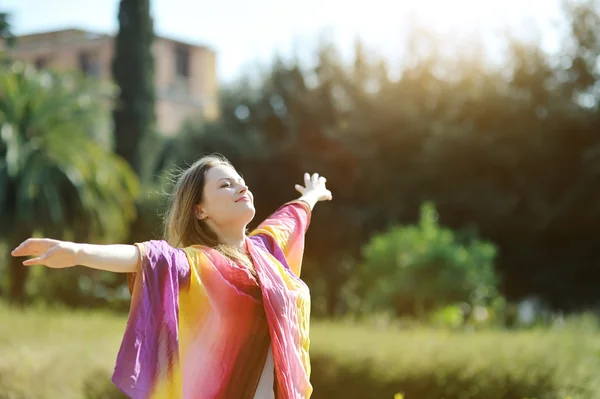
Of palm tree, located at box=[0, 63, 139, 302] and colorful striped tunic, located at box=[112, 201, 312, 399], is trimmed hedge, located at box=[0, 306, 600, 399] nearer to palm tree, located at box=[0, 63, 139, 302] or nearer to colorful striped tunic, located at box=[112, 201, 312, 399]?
colorful striped tunic, located at box=[112, 201, 312, 399]

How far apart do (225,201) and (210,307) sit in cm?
41

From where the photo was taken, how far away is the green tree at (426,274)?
14.4 metres

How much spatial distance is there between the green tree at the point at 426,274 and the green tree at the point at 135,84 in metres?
10.9

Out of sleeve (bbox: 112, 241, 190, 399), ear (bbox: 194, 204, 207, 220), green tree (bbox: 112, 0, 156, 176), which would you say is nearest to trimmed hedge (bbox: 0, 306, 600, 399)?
ear (bbox: 194, 204, 207, 220)

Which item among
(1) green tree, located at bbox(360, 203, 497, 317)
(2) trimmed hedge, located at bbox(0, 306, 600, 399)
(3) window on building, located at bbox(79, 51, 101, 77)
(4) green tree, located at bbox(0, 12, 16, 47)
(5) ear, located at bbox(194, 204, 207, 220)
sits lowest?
(1) green tree, located at bbox(360, 203, 497, 317)

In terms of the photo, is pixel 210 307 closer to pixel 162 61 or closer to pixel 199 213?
pixel 199 213

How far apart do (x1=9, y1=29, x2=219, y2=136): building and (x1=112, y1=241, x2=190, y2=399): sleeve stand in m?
41.9

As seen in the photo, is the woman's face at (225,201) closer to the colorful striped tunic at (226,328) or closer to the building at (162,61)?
the colorful striped tunic at (226,328)

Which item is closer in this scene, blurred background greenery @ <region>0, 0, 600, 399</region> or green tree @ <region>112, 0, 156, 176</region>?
blurred background greenery @ <region>0, 0, 600, 399</region>

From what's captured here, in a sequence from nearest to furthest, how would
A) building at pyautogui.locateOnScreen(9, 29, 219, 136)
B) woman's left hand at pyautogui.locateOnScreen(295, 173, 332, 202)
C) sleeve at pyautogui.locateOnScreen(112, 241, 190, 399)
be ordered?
1. sleeve at pyautogui.locateOnScreen(112, 241, 190, 399)
2. woman's left hand at pyautogui.locateOnScreen(295, 173, 332, 202)
3. building at pyautogui.locateOnScreen(9, 29, 219, 136)

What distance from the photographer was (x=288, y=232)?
3889 mm

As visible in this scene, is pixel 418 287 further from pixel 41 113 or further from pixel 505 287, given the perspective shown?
pixel 41 113

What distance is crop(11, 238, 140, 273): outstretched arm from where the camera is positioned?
108 inches

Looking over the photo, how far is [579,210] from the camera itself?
20.9 meters
